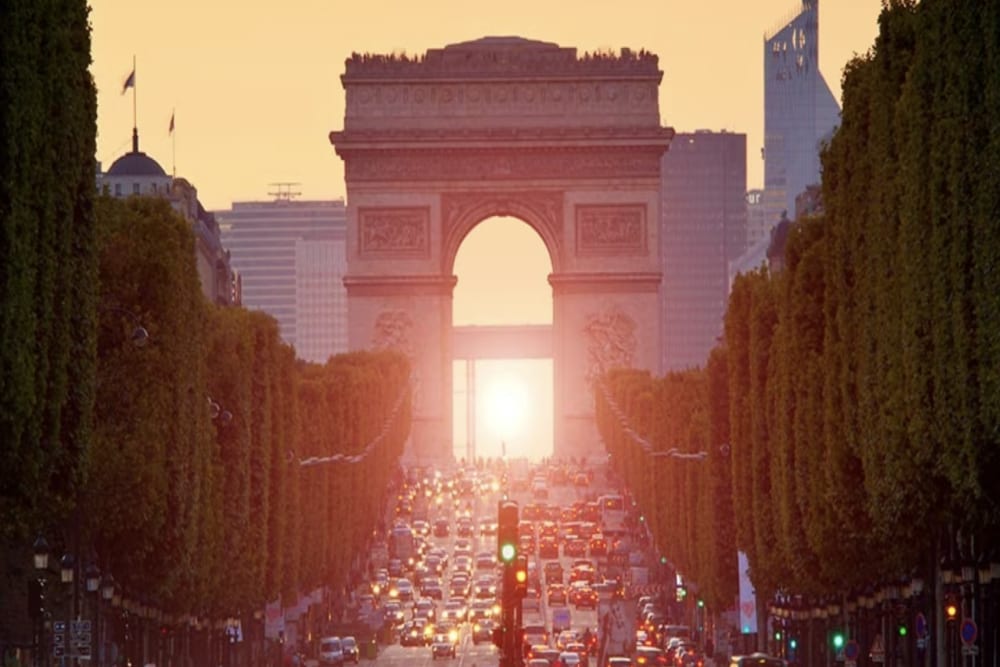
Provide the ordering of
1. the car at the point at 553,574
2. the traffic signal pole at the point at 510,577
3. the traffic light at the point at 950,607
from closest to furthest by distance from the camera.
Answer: the traffic signal pole at the point at 510,577 < the traffic light at the point at 950,607 < the car at the point at 553,574

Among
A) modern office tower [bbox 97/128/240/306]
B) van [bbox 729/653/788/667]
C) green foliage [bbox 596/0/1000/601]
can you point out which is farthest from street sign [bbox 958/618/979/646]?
modern office tower [bbox 97/128/240/306]

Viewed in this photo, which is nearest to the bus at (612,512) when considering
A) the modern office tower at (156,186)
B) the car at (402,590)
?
the car at (402,590)

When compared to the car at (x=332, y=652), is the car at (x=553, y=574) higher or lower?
higher

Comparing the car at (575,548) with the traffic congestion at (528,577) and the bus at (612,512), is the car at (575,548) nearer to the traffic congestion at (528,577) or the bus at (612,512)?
the traffic congestion at (528,577)

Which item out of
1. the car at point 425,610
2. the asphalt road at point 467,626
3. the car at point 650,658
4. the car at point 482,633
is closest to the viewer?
the car at point 650,658

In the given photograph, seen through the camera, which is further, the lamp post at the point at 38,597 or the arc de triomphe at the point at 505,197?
the arc de triomphe at the point at 505,197

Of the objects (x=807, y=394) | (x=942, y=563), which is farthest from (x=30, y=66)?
(x=807, y=394)
